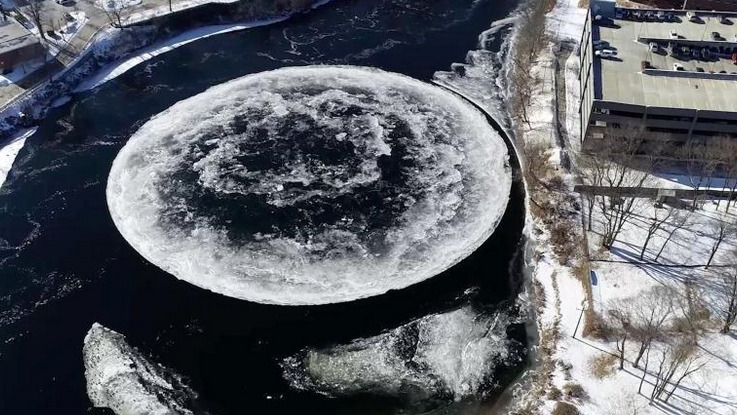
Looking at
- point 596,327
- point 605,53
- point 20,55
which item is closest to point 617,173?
point 605,53

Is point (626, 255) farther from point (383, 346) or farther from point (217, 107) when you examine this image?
point (217, 107)

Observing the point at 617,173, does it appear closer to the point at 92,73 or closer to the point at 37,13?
the point at 92,73

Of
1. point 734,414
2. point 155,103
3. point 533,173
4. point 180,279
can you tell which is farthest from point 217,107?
point 734,414

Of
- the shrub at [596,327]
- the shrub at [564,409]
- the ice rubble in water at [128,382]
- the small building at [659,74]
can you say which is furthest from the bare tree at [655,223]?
the ice rubble in water at [128,382]

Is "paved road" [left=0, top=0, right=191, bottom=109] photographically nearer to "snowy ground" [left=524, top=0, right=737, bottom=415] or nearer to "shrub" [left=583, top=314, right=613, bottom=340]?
"snowy ground" [left=524, top=0, right=737, bottom=415]

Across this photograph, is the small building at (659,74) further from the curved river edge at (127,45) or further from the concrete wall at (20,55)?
the concrete wall at (20,55)

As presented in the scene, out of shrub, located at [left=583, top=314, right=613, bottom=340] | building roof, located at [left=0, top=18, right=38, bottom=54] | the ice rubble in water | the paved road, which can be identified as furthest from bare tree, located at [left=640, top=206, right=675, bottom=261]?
building roof, located at [left=0, top=18, right=38, bottom=54]
